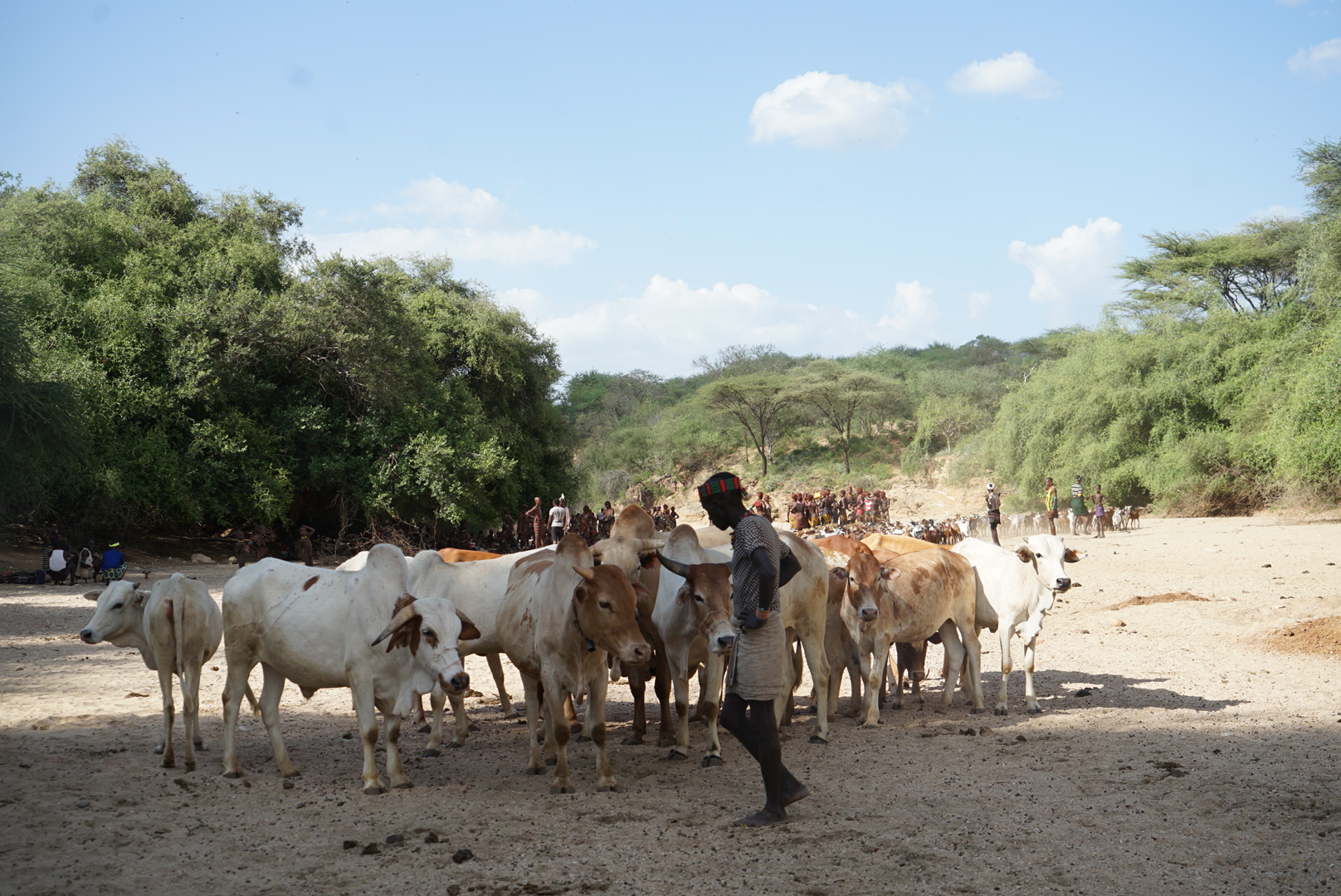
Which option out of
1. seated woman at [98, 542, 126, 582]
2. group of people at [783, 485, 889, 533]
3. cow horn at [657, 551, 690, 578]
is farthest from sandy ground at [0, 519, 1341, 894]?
group of people at [783, 485, 889, 533]

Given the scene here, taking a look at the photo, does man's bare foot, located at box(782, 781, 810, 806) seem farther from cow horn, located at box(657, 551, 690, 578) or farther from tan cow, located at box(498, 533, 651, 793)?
cow horn, located at box(657, 551, 690, 578)

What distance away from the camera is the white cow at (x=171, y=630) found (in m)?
7.11

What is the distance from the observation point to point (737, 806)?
6164 millimetres

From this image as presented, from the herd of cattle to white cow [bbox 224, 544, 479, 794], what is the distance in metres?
0.01

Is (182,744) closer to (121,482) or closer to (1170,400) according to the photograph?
(121,482)

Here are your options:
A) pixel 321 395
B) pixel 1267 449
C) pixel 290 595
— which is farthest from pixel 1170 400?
pixel 290 595

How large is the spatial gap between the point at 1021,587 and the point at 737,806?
465cm

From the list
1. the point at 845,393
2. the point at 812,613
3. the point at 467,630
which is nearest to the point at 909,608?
the point at 812,613

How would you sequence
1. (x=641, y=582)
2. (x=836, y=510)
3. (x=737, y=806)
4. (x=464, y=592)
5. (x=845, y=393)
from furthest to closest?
(x=845, y=393)
(x=836, y=510)
(x=464, y=592)
(x=641, y=582)
(x=737, y=806)

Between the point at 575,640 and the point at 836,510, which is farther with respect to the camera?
the point at 836,510

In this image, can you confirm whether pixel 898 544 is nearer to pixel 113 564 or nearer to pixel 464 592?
pixel 464 592

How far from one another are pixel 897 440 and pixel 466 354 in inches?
1599

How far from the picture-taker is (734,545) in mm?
5730

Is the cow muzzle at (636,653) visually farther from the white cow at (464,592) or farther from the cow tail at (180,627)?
the cow tail at (180,627)
